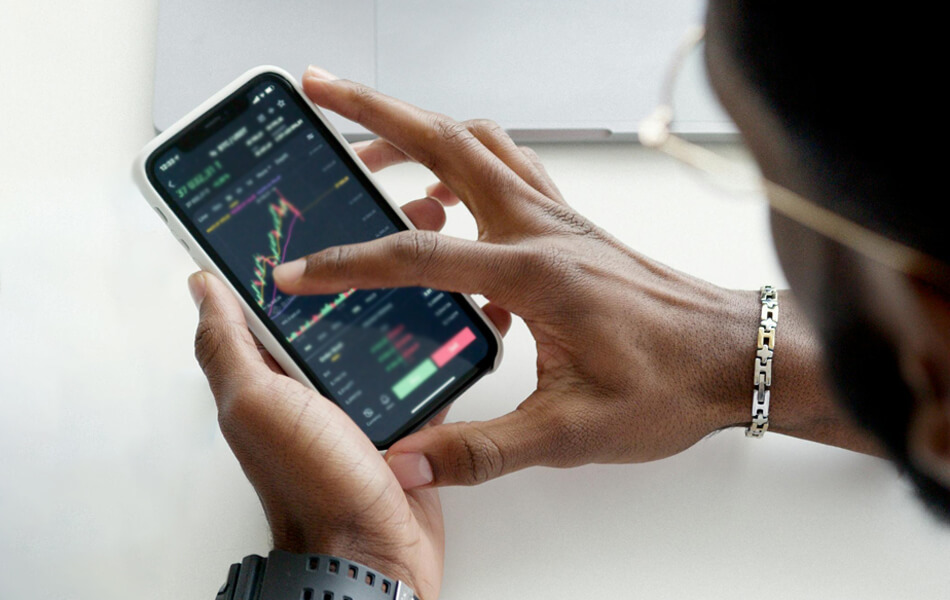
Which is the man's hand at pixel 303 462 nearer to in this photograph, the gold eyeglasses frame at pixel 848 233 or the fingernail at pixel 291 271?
the fingernail at pixel 291 271

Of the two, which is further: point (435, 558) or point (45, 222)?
point (45, 222)

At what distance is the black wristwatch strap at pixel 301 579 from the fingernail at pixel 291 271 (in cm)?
18

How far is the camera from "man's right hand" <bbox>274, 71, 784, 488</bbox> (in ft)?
1.93

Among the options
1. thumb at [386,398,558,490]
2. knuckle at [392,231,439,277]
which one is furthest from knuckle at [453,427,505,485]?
knuckle at [392,231,439,277]

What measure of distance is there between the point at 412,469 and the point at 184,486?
0.19m

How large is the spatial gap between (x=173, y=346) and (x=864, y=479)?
0.57m

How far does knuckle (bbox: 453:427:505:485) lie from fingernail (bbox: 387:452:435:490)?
0.8 inches

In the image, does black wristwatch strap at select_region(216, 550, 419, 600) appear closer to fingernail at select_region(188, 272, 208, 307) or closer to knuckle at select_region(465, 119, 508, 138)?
fingernail at select_region(188, 272, 208, 307)

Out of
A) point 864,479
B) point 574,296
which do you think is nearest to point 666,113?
point 574,296

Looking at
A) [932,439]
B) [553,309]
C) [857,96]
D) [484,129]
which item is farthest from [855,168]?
[484,129]

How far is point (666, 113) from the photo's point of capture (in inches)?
30.0

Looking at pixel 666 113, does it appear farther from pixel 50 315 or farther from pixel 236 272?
pixel 50 315

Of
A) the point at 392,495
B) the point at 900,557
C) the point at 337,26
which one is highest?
the point at 337,26

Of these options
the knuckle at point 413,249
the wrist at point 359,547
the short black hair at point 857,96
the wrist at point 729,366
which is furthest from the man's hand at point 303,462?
the short black hair at point 857,96
